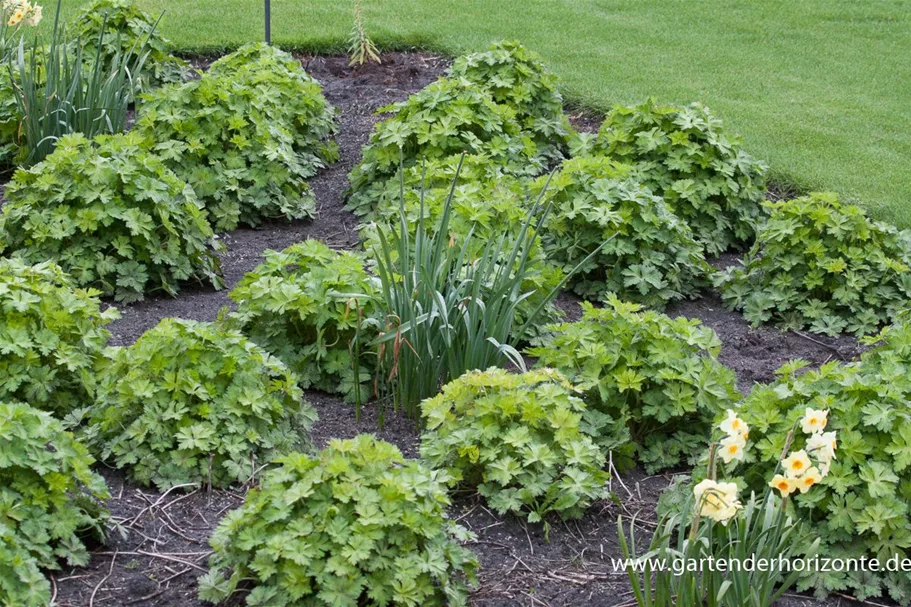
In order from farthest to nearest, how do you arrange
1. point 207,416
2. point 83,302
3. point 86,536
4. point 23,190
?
point 23,190 < point 83,302 < point 207,416 < point 86,536

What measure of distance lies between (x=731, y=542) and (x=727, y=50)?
25.0 ft

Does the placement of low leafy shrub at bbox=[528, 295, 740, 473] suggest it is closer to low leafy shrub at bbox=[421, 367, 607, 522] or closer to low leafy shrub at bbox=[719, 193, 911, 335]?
low leafy shrub at bbox=[421, 367, 607, 522]

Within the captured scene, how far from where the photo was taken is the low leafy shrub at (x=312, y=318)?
4.47 m

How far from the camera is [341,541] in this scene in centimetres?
303

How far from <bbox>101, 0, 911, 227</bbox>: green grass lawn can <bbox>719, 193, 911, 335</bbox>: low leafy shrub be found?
115cm

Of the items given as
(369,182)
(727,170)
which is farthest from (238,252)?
(727,170)

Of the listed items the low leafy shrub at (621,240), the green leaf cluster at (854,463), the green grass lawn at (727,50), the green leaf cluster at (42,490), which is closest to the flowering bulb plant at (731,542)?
the green leaf cluster at (854,463)

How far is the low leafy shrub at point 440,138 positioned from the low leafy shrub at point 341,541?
128 inches

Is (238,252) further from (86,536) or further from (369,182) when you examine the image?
(86,536)

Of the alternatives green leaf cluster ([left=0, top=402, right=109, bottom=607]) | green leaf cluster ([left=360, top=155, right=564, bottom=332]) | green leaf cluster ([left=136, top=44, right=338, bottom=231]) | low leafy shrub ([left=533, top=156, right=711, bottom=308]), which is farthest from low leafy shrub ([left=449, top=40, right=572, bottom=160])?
green leaf cluster ([left=0, top=402, right=109, bottom=607])

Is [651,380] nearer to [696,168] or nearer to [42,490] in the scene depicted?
[42,490]

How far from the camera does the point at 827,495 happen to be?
11.5ft

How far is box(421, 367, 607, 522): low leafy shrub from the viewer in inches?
146

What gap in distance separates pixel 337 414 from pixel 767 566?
1919 millimetres
